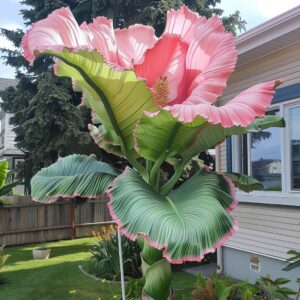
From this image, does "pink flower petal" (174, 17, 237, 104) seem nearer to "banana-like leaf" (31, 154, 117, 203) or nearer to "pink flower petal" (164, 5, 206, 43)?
"pink flower petal" (164, 5, 206, 43)

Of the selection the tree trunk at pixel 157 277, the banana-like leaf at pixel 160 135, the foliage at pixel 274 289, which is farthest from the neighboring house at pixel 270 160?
the tree trunk at pixel 157 277

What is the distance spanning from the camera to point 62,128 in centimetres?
970

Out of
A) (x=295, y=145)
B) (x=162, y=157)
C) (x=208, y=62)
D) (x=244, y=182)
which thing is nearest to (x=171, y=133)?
(x=162, y=157)

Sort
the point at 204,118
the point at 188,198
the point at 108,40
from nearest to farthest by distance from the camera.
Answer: the point at 204,118 → the point at 188,198 → the point at 108,40

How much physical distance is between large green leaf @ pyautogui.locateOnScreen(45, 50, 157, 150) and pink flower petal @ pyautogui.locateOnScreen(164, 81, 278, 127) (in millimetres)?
207

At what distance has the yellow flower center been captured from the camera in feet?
5.37

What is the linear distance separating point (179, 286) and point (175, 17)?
4949mm

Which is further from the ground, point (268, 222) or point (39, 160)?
point (39, 160)

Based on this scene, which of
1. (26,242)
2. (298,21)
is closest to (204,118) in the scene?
(298,21)

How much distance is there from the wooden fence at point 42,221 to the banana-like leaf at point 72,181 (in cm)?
924

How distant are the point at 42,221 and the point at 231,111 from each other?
10416 millimetres

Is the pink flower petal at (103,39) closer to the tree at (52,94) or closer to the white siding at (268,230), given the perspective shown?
the white siding at (268,230)

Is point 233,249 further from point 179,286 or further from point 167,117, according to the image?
point 167,117

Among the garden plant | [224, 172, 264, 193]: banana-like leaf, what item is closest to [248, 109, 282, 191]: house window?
[224, 172, 264, 193]: banana-like leaf
